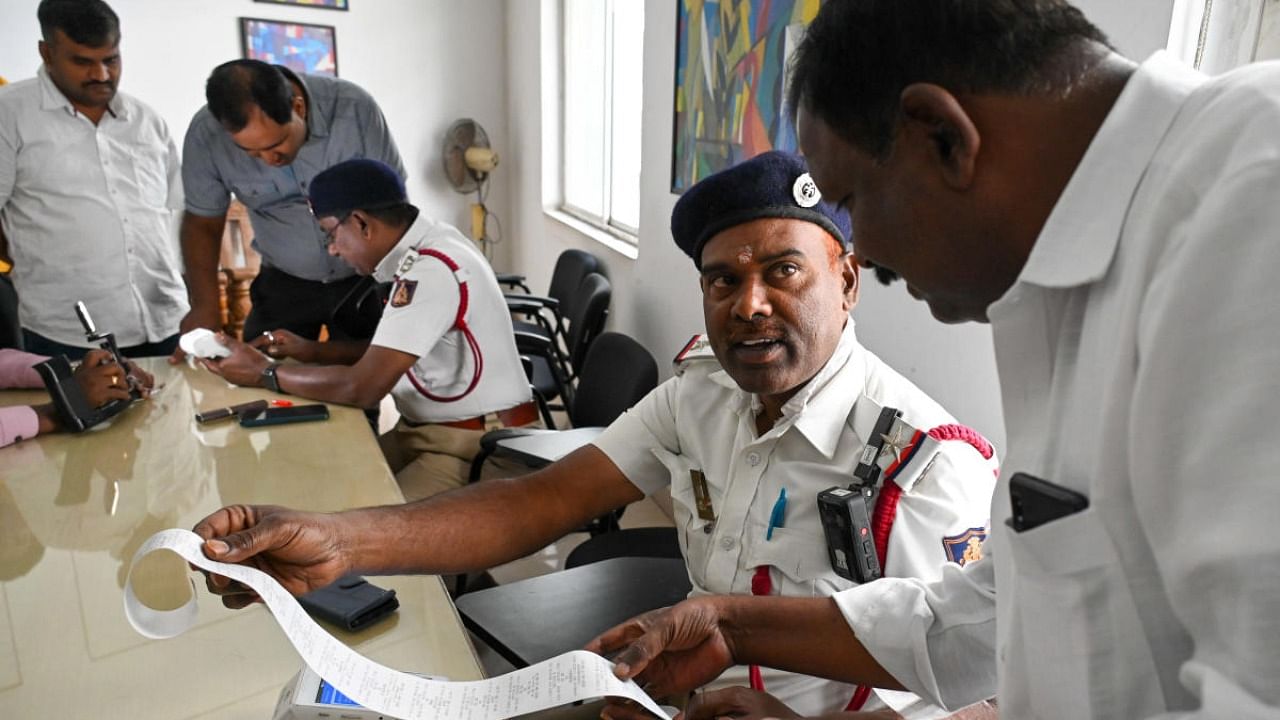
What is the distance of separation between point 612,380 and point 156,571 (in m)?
1.34

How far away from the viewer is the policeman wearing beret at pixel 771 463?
1112mm

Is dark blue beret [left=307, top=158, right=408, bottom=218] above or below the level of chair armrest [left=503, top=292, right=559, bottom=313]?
above

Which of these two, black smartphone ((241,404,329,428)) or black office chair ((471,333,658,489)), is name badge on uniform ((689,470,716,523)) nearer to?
black office chair ((471,333,658,489))

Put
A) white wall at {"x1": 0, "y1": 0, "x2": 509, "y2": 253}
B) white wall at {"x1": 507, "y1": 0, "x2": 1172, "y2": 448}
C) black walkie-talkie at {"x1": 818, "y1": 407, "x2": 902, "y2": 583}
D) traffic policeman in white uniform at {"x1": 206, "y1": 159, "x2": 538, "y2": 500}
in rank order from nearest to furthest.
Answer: black walkie-talkie at {"x1": 818, "y1": 407, "x2": 902, "y2": 583} → white wall at {"x1": 507, "y1": 0, "x2": 1172, "y2": 448} → traffic policeman in white uniform at {"x1": 206, "y1": 159, "x2": 538, "y2": 500} → white wall at {"x1": 0, "y1": 0, "x2": 509, "y2": 253}

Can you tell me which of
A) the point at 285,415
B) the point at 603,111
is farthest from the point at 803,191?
the point at 603,111

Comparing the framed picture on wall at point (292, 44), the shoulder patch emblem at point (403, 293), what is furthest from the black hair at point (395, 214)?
the framed picture on wall at point (292, 44)

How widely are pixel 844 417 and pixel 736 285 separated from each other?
0.26 meters

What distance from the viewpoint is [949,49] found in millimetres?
528

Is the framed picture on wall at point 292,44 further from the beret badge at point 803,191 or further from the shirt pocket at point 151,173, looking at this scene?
the beret badge at point 803,191

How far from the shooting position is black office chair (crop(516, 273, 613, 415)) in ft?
10.1

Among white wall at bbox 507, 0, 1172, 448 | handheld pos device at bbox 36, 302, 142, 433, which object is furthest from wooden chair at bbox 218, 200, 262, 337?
handheld pos device at bbox 36, 302, 142, 433

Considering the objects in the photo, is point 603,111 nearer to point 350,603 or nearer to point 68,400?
point 68,400

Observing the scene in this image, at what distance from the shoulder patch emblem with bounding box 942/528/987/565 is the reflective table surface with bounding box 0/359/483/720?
25.5 inches

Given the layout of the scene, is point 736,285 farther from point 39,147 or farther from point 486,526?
point 39,147
